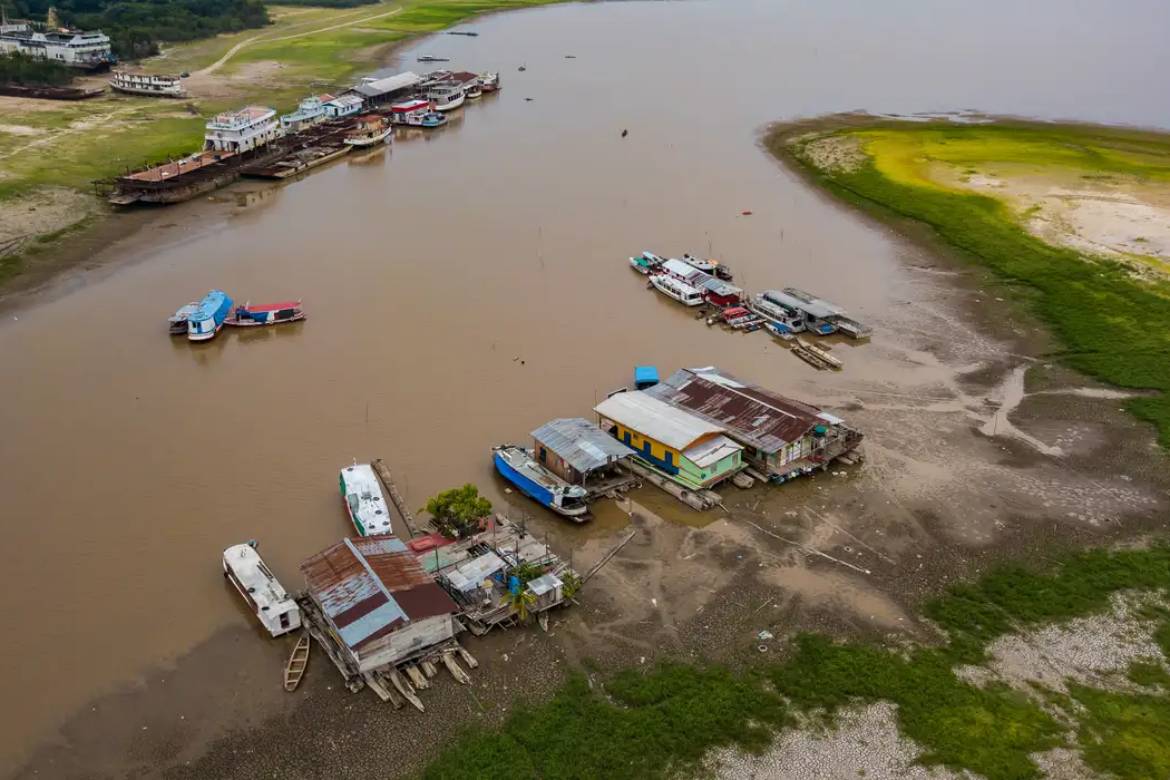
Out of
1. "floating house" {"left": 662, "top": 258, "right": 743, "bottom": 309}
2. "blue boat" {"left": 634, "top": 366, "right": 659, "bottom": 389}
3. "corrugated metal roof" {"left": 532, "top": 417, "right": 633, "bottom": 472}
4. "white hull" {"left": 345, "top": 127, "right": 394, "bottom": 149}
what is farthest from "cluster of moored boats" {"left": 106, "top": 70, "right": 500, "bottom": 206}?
"corrugated metal roof" {"left": 532, "top": 417, "right": 633, "bottom": 472}

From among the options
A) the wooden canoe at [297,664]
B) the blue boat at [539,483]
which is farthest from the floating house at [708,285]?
the wooden canoe at [297,664]

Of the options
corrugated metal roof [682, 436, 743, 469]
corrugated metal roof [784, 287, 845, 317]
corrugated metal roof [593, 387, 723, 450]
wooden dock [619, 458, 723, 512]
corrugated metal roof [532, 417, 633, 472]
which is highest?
corrugated metal roof [784, 287, 845, 317]

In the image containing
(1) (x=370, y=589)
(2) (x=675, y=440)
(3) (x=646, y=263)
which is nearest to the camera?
(1) (x=370, y=589)

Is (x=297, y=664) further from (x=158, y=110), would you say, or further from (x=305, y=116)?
(x=158, y=110)

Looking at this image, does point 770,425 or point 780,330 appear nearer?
point 770,425

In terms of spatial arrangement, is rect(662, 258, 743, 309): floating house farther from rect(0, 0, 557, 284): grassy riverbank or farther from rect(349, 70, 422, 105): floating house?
rect(349, 70, 422, 105): floating house

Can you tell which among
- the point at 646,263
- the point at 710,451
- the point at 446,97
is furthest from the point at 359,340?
the point at 446,97
